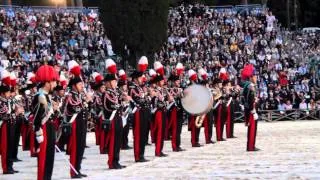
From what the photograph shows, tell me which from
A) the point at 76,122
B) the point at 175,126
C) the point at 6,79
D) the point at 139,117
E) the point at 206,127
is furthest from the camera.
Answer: the point at 206,127

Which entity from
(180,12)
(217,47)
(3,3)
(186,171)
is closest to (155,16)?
(217,47)

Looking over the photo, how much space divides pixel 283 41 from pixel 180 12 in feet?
19.2

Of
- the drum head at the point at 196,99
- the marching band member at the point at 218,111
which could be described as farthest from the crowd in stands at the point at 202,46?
the drum head at the point at 196,99

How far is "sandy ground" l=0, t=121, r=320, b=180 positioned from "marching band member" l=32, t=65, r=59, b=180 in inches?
54.4

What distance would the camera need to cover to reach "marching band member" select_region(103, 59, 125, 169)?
15.9 metres

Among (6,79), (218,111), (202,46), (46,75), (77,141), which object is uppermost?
(202,46)

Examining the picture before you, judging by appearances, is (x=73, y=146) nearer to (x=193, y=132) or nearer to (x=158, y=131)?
(x=158, y=131)

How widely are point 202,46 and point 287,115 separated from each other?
6444mm

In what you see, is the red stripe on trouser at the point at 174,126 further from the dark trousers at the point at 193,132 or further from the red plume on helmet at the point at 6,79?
the red plume on helmet at the point at 6,79

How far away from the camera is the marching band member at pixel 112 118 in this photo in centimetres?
1590

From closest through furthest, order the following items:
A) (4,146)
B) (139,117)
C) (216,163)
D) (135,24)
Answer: (216,163) < (4,146) < (139,117) < (135,24)

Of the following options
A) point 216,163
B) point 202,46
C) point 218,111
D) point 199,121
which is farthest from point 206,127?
point 202,46

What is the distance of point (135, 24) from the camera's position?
37281 millimetres

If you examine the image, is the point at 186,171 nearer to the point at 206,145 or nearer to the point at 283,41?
the point at 206,145
